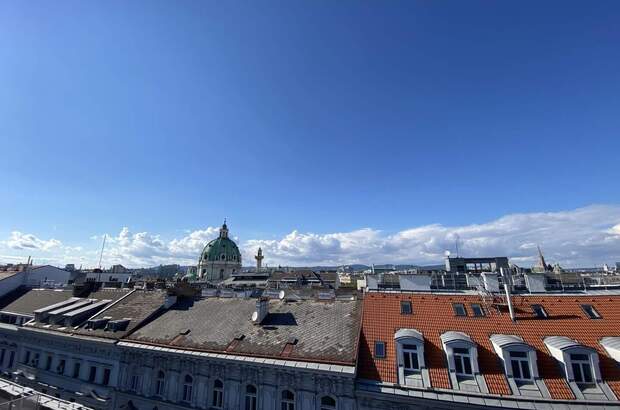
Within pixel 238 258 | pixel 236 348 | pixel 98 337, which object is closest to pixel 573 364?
pixel 236 348

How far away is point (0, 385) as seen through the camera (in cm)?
1731

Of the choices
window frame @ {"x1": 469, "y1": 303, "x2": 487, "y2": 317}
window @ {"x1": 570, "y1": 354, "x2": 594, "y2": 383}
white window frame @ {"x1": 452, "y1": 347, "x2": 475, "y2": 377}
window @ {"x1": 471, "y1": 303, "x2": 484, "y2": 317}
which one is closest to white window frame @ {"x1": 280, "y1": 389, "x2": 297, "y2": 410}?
white window frame @ {"x1": 452, "y1": 347, "x2": 475, "y2": 377}

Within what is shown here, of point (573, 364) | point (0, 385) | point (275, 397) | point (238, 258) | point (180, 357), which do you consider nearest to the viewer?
point (0, 385)

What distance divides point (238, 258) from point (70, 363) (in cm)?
13191

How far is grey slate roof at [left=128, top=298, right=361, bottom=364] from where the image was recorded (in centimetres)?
2283

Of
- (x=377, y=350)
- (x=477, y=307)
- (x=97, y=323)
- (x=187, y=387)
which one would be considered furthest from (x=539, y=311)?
(x=97, y=323)

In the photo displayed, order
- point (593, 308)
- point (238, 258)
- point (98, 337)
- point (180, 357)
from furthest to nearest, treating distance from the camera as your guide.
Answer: point (238, 258)
point (98, 337)
point (180, 357)
point (593, 308)

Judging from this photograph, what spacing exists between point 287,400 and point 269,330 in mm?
5902

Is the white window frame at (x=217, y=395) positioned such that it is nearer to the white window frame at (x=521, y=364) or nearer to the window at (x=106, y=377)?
the window at (x=106, y=377)

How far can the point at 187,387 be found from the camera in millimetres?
24703

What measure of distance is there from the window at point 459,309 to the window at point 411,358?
5.14 metres

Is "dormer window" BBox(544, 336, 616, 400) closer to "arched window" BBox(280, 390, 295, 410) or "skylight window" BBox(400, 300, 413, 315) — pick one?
"skylight window" BBox(400, 300, 413, 315)

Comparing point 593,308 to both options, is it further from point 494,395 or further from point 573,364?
point 494,395

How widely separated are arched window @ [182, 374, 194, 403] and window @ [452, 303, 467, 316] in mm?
20615
